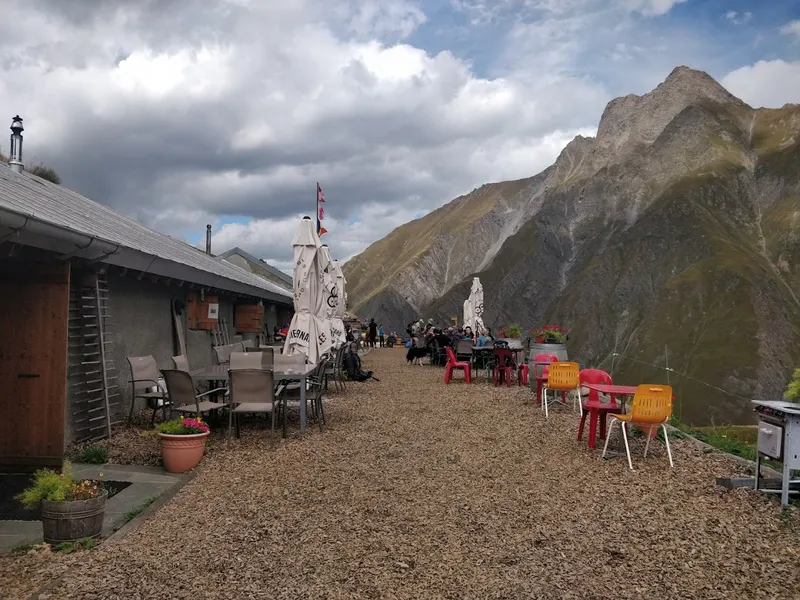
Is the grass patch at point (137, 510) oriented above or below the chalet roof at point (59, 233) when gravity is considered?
below

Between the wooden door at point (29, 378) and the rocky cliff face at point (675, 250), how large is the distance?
49.1 meters

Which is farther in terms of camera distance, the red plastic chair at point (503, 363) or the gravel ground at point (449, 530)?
the red plastic chair at point (503, 363)

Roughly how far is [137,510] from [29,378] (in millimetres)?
2001

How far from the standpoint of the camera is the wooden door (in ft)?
19.3

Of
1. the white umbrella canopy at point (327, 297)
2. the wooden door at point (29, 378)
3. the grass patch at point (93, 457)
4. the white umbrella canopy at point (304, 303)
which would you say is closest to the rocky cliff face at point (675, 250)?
the white umbrella canopy at point (327, 297)

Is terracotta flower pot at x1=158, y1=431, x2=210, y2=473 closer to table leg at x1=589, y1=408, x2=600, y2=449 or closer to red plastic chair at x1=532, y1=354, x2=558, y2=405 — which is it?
table leg at x1=589, y1=408, x2=600, y2=449

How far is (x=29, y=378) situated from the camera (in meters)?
5.89

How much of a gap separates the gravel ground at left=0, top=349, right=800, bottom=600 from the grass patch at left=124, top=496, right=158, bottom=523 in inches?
5.0

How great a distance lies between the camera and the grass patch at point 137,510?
4.57 metres

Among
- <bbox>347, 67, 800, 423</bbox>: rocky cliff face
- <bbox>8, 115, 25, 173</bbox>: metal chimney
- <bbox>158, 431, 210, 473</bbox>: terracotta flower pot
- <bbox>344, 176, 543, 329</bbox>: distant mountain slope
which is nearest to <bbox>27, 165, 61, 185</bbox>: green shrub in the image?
<bbox>8, 115, 25, 173</bbox>: metal chimney

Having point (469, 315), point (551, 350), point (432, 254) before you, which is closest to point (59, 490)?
point (551, 350)

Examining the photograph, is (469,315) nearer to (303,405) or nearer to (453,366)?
(453,366)

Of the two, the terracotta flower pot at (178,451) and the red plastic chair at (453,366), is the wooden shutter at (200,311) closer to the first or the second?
the red plastic chair at (453,366)

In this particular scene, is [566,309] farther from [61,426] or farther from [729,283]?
[61,426]
